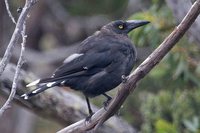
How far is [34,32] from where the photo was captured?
13977 mm

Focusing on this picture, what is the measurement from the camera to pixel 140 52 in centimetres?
1169

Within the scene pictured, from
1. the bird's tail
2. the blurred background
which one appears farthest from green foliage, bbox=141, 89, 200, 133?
the bird's tail

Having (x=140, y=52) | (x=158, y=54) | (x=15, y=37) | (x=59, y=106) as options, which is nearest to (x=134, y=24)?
(x=59, y=106)

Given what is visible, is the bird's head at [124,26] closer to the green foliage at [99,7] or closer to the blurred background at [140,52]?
the blurred background at [140,52]

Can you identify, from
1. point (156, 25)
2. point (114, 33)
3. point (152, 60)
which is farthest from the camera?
point (156, 25)

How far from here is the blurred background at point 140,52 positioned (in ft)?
28.4

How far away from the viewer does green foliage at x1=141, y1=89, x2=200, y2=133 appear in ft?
29.0

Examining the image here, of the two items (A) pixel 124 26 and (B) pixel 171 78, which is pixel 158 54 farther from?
(B) pixel 171 78

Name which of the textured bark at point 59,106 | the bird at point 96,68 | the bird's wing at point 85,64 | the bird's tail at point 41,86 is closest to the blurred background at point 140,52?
the textured bark at point 59,106

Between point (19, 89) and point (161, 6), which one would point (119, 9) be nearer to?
point (161, 6)

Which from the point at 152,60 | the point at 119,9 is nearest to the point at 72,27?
the point at 119,9

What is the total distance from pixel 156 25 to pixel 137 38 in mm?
263

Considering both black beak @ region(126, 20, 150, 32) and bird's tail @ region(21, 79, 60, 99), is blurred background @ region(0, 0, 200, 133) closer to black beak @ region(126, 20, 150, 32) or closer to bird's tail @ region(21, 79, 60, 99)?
black beak @ region(126, 20, 150, 32)

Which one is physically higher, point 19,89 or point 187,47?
point 19,89
